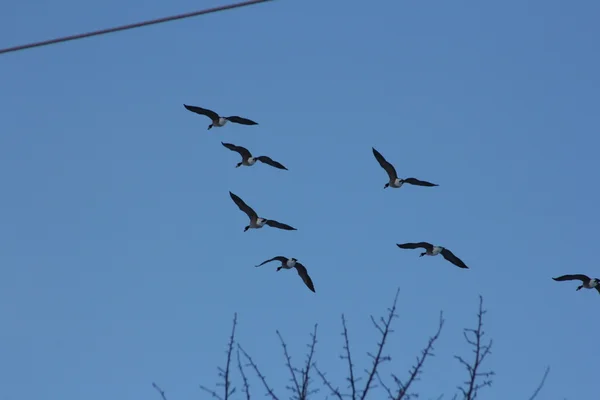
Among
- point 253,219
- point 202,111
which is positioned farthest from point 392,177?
point 202,111

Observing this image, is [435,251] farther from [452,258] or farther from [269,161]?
[269,161]

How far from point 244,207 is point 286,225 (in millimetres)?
715

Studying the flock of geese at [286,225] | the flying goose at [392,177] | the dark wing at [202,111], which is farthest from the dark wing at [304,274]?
the dark wing at [202,111]

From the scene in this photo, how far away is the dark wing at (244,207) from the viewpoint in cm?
1988

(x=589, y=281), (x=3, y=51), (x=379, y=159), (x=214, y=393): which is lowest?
(x=214, y=393)

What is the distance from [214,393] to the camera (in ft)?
34.1

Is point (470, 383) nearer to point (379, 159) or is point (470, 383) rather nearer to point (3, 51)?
point (3, 51)

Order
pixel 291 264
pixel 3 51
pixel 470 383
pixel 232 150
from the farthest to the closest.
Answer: pixel 232 150, pixel 291 264, pixel 470 383, pixel 3 51

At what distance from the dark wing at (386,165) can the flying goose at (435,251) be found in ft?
4.35

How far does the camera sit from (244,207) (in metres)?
20.0

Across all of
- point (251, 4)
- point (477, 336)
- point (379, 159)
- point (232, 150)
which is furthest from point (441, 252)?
point (251, 4)

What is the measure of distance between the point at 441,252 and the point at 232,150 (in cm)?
395

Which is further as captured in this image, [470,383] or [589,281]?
[589,281]

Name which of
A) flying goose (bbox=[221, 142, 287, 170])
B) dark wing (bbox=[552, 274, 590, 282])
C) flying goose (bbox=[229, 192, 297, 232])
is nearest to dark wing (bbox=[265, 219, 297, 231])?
flying goose (bbox=[229, 192, 297, 232])
